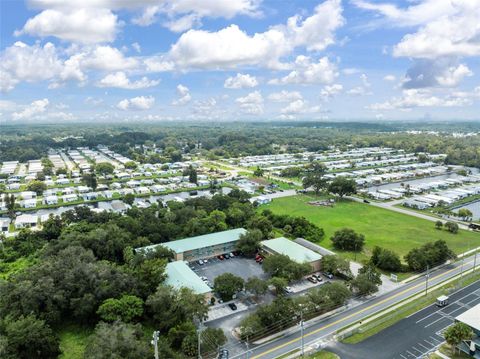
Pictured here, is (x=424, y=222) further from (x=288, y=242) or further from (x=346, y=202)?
(x=288, y=242)

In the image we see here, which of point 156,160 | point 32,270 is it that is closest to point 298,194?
point 32,270

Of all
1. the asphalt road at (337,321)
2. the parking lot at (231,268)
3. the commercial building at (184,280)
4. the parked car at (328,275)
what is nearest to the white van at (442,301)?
the asphalt road at (337,321)

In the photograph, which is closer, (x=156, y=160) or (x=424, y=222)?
(x=424, y=222)

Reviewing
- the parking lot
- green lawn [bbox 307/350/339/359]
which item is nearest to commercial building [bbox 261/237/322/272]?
the parking lot

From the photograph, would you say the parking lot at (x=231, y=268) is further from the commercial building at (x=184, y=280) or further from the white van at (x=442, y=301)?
the white van at (x=442, y=301)

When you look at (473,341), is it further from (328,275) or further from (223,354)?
(223,354)

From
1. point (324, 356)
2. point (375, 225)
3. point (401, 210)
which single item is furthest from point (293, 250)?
point (401, 210)
